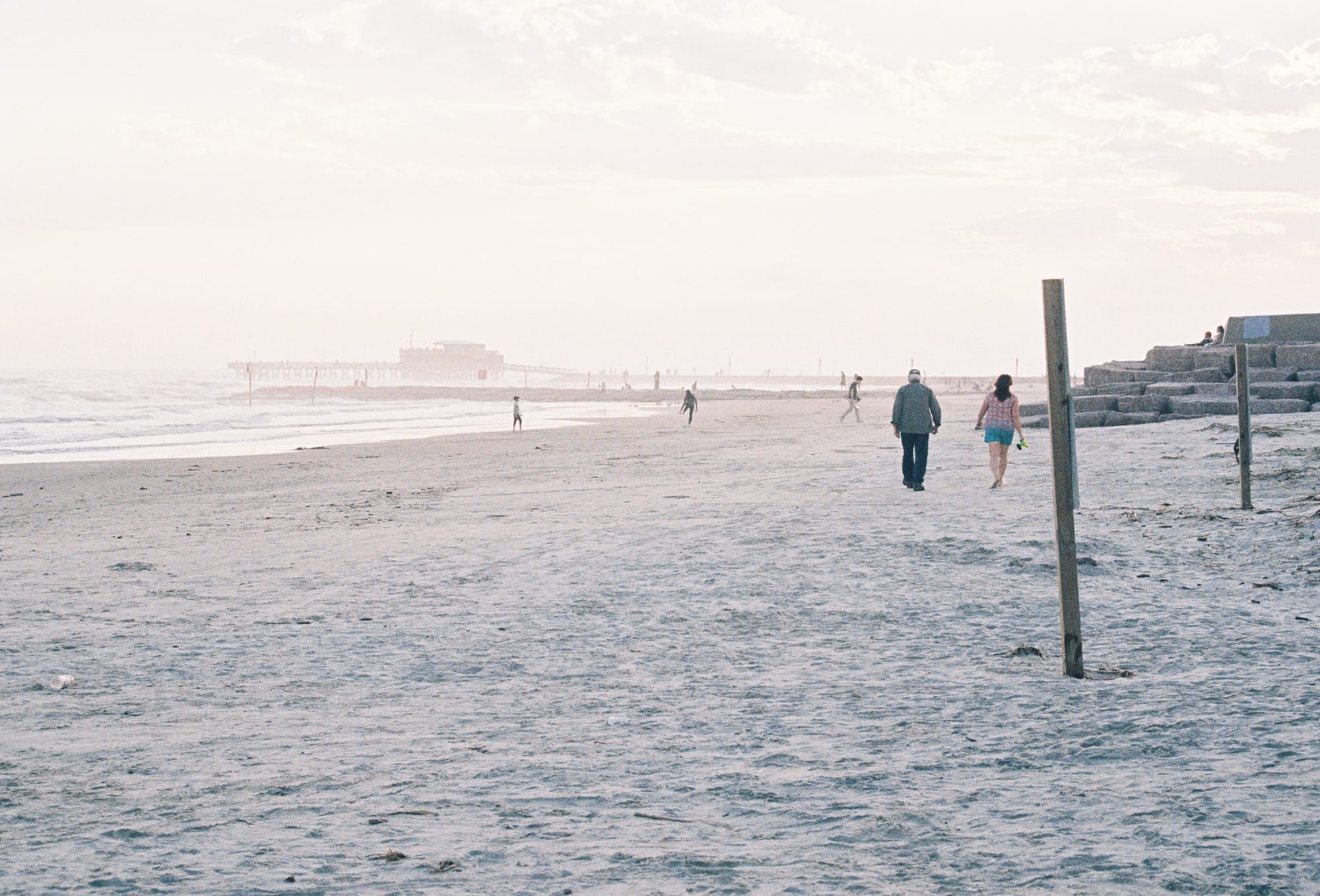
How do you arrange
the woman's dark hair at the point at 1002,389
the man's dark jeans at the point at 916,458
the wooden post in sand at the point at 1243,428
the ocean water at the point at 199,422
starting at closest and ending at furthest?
the wooden post in sand at the point at 1243,428
the woman's dark hair at the point at 1002,389
the man's dark jeans at the point at 916,458
the ocean water at the point at 199,422

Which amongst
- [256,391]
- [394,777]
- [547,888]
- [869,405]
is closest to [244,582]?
[394,777]

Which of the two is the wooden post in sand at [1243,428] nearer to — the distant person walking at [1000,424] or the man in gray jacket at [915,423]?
the distant person walking at [1000,424]

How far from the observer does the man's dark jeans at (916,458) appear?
1407cm

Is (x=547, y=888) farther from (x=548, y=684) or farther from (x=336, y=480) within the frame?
(x=336, y=480)

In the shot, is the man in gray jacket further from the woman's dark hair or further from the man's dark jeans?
the woman's dark hair

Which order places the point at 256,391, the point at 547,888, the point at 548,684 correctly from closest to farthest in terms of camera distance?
the point at 547,888
the point at 548,684
the point at 256,391

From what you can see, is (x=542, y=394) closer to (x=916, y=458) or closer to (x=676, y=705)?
(x=916, y=458)

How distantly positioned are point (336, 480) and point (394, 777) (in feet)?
51.8

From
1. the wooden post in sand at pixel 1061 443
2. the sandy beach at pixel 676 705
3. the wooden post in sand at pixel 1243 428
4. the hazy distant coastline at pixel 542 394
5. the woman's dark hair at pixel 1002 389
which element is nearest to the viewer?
the sandy beach at pixel 676 705

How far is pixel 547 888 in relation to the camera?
11.1 feet

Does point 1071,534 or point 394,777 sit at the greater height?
point 1071,534

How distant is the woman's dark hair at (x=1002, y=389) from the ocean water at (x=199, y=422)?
1953 cm

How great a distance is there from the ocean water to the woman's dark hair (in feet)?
64.1

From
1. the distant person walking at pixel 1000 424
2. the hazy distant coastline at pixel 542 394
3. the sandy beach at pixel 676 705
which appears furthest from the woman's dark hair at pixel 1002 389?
the hazy distant coastline at pixel 542 394
